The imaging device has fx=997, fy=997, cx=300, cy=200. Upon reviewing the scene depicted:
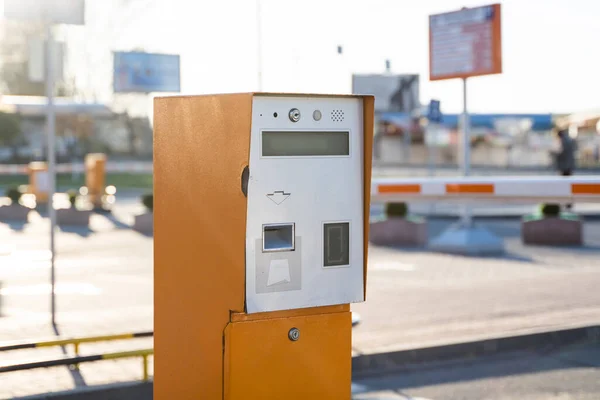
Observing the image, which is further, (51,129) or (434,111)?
(434,111)

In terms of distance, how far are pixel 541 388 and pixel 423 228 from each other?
402 inches

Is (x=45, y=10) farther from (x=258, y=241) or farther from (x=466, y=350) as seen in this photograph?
(x=258, y=241)

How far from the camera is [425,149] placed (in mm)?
65812

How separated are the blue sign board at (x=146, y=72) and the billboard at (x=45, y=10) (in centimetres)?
488

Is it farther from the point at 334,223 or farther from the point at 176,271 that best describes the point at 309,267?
the point at 176,271

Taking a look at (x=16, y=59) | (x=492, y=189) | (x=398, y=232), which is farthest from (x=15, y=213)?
(x=16, y=59)

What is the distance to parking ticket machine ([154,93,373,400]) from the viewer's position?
13.6 feet

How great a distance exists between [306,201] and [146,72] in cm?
1206

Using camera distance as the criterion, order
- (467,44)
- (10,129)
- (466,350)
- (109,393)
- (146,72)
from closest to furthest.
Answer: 1. (109,393)
2. (466,350)
3. (146,72)
4. (467,44)
5. (10,129)

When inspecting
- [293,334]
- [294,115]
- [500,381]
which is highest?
[294,115]

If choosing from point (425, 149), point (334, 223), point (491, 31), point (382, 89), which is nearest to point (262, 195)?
point (334, 223)

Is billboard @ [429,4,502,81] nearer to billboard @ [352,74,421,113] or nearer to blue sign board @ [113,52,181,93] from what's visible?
blue sign board @ [113,52,181,93]

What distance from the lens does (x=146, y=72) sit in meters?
15.9

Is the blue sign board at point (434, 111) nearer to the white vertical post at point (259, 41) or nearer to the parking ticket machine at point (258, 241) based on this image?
the white vertical post at point (259, 41)
